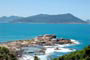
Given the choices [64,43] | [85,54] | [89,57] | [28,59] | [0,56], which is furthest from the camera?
[64,43]

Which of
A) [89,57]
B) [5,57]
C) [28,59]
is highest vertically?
[5,57]

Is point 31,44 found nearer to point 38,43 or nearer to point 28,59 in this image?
point 38,43

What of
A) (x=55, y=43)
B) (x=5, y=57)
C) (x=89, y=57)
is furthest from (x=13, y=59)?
(x=55, y=43)

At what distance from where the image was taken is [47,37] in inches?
2803

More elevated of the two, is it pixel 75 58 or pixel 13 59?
pixel 13 59

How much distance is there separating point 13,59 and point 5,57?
4.11 feet

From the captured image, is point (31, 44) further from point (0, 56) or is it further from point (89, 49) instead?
point (0, 56)

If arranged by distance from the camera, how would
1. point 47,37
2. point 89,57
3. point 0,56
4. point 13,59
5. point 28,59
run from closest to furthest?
point 0,56 → point 13,59 → point 89,57 → point 28,59 → point 47,37

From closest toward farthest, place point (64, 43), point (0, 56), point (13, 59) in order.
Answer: point (0, 56) → point (13, 59) → point (64, 43)

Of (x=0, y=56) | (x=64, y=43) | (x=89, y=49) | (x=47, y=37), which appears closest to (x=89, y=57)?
(x=89, y=49)

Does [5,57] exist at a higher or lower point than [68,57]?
higher

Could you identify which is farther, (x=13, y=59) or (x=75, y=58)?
(x=75, y=58)

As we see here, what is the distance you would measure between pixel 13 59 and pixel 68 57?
9.17m

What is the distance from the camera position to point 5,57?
1536cm
